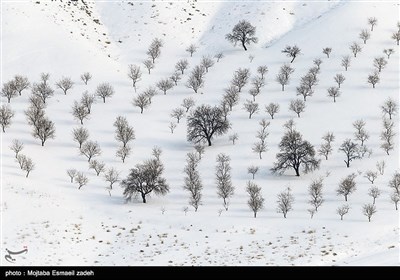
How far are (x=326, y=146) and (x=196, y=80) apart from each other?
4160 centimetres

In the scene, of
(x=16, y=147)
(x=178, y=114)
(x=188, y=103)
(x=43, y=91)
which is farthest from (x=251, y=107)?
(x=16, y=147)

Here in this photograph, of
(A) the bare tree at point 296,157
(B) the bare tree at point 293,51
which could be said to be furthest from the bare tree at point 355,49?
(A) the bare tree at point 296,157

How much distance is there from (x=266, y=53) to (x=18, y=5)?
2723 inches

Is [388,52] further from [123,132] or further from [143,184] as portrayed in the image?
[143,184]

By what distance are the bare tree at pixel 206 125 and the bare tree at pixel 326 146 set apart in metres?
16.7

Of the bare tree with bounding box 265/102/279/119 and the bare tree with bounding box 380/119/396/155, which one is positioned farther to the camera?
the bare tree with bounding box 265/102/279/119

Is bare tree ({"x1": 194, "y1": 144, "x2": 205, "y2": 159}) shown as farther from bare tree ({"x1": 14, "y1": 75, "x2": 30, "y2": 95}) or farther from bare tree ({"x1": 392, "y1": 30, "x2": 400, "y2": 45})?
bare tree ({"x1": 392, "y1": 30, "x2": 400, "y2": 45})

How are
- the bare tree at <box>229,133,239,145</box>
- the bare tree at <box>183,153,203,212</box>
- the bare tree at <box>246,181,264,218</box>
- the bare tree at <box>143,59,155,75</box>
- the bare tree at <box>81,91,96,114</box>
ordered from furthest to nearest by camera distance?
the bare tree at <box>143,59,155,75</box> < the bare tree at <box>81,91,96,114</box> < the bare tree at <box>229,133,239,145</box> < the bare tree at <box>183,153,203,212</box> < the bare tree at <box>246,181,264,218</box>

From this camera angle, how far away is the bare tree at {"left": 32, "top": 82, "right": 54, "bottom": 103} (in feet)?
325

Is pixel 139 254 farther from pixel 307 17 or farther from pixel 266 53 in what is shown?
pixel 307 17

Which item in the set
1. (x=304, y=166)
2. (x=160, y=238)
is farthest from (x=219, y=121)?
(x=160, y=238)

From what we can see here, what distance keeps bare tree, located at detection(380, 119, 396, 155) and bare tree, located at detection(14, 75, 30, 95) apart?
6797 cm

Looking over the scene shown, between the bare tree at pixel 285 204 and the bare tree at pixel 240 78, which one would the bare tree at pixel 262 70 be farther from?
the bare tree at pixel 285 204

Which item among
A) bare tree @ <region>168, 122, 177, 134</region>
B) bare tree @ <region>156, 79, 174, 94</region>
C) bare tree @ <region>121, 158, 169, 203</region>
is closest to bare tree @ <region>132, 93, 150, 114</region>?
bare tree @ <region>156, 79, 174, 94</region>
